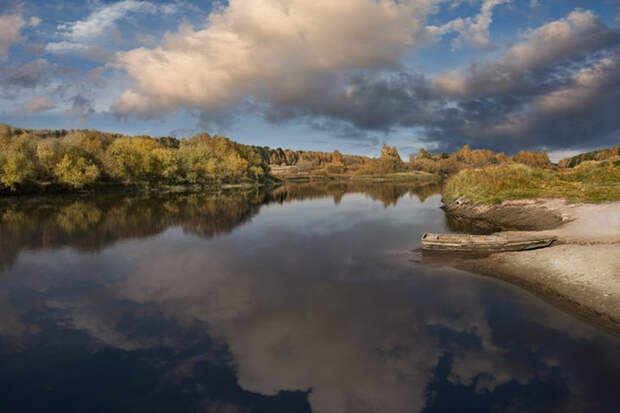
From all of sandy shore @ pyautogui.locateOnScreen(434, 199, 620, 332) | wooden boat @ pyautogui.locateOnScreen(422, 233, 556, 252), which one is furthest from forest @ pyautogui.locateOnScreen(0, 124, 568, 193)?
wooden boat @ pyautogui.locateOnScreen(422, 233, 556, 252)

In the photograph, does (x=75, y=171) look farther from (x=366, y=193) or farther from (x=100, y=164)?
(x=366, y=193)

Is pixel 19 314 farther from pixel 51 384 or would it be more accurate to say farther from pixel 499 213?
pixel 499 213

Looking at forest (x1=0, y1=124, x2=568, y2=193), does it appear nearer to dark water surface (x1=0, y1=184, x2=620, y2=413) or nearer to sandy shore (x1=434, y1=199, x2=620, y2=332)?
dark water surface (x1=0, y1=184, x2=620, y2=413)

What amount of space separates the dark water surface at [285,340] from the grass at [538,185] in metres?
28.0

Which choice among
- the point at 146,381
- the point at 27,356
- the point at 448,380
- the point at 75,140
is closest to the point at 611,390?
the point at 448,380

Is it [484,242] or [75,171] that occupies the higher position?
[75,171]

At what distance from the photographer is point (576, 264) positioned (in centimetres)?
1894

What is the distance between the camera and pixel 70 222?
140ft

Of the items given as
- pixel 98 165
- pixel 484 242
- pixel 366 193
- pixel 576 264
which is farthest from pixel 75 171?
pixel 576 264

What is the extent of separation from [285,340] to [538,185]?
165 ft

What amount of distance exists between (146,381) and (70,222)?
1667 inches

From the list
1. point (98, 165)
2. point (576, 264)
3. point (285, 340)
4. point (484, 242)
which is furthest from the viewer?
point (98, 165)

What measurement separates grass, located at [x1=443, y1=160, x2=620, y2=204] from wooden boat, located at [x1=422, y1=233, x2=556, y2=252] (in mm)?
17759

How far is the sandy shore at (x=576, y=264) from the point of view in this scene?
15.3m
